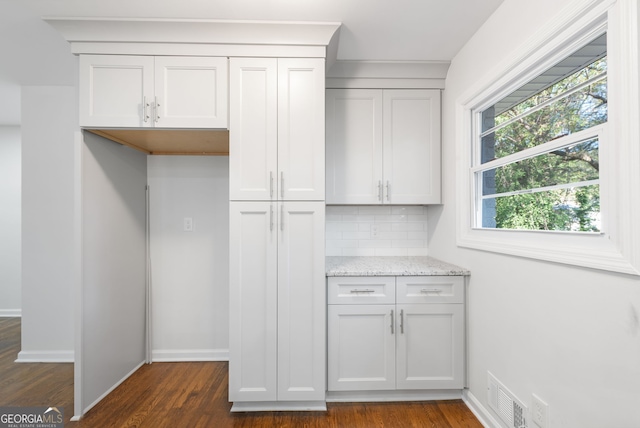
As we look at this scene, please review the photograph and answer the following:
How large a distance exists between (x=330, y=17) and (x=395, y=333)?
2.03m

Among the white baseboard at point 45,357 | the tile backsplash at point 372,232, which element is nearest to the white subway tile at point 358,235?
the tile backsplash at point 372,232

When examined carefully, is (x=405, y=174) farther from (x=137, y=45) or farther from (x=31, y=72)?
(x=31, y=72)

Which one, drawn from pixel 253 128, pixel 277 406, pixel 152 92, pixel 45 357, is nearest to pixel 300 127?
pixel 253 128

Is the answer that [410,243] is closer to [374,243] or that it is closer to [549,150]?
[374,243]

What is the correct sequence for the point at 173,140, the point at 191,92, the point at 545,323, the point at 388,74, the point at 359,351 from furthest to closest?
the point at 388,74 → the point at 173,140 → the point at 359,351 → the point at 191,92 → the point at 545,323

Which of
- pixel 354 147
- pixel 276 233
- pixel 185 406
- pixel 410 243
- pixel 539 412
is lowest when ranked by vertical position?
pixel 185 406

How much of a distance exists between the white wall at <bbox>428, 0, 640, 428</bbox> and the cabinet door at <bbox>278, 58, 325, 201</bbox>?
3.40 ft

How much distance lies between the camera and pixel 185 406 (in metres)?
2.10

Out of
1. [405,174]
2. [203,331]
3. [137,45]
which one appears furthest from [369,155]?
[203,331]

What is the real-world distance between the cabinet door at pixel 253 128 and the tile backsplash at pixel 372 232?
935 millimetres

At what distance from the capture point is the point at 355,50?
2.26m

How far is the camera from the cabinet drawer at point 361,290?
2.11 meters

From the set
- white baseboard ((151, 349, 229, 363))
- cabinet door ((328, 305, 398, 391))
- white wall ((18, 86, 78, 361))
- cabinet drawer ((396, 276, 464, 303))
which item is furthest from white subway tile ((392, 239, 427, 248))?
A: white wall ((18, 86, 78, 361))

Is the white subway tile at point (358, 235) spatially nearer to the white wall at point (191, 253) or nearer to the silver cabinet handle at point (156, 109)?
the white wall at point (191, 253)
